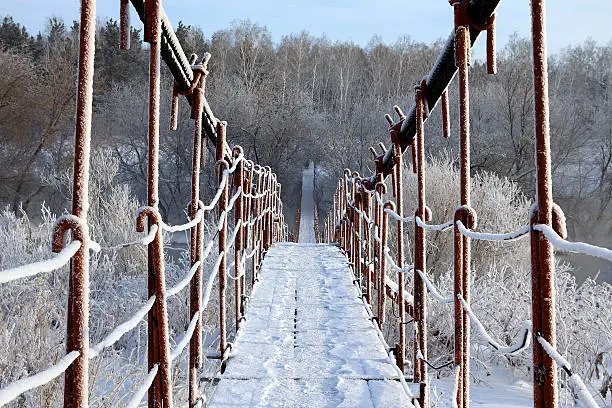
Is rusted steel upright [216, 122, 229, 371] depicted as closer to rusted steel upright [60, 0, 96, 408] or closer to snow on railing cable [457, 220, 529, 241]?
snow on railing cable [457, 220, 529, 241]

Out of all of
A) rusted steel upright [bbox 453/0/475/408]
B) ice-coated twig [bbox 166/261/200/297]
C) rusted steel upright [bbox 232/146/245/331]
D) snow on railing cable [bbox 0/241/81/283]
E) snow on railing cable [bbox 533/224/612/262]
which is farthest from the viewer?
rusted steel upright [bbox 232/146/245/331]

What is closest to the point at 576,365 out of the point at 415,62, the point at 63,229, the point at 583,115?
the point at 63,229

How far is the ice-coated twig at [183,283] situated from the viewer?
1.48 metres

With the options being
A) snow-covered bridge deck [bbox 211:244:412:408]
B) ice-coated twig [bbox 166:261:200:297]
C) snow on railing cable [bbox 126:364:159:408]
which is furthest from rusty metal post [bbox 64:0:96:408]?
snow-covered bridge deck [bbox 211:244:412:408]

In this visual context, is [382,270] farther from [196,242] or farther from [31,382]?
[31,382]

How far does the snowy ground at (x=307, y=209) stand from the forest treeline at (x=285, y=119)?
0.66 metres

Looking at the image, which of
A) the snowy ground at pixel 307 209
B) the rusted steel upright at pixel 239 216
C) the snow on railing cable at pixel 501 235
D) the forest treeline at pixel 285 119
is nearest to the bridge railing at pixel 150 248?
the rusted steel upright at pixel 239 216

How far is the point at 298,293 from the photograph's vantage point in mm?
3900

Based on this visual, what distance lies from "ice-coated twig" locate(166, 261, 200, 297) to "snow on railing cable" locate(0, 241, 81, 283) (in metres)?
0.59

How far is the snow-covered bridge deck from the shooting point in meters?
2.11

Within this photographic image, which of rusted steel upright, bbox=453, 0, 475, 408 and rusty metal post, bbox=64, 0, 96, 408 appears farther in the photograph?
rusted steel upright, bbox=453, 0, 475, 408

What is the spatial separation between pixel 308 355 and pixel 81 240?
6.09ft

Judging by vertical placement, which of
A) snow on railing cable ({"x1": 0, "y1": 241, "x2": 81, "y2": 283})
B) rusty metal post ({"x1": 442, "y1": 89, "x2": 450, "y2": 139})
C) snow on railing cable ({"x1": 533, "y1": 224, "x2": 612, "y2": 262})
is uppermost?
rusty metal post ({"x1": 442, "y1": 89, "x2": 450, "y2": 139})

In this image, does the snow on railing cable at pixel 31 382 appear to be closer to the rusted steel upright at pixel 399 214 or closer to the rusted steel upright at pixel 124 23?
the rusted steel upright at pixel 124 23
